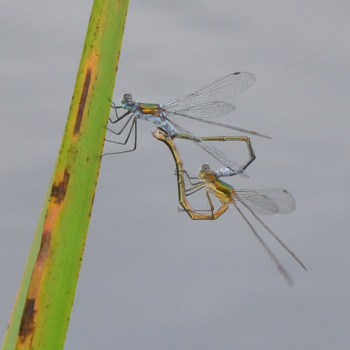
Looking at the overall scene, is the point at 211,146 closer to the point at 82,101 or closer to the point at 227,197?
the point at 227,197

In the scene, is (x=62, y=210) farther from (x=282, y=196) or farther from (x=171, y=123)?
(x=282, y=196)

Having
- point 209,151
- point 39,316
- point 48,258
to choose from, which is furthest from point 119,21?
point 209,151

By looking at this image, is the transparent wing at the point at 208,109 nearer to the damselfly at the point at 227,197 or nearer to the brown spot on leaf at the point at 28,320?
the damselfly at the point at 227,197

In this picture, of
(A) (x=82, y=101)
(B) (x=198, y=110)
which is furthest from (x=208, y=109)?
(A) (x=82, y=101)

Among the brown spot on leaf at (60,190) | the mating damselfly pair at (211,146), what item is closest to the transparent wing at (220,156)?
the mating damselfly pair at (211,146)

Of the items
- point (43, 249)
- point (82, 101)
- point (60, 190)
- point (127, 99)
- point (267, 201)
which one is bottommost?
point (43, 249)
